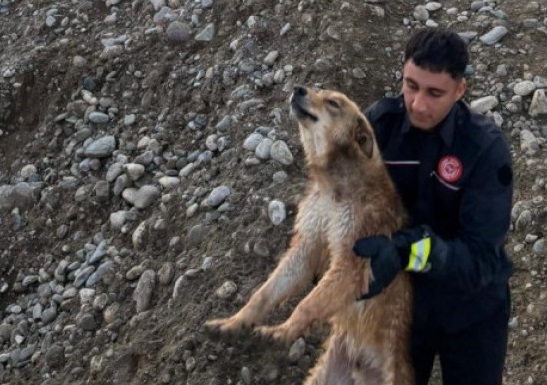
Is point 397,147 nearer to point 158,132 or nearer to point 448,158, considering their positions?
point 448,158

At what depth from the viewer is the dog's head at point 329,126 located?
4.69m

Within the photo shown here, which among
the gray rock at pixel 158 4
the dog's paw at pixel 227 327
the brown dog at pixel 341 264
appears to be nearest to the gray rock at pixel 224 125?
the gray rock at pixel 158 4

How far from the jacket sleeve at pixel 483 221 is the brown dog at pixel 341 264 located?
2.37ft

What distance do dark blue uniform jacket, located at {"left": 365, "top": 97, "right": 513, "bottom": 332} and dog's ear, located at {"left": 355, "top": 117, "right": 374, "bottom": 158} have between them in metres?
0.05

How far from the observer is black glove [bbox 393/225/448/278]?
3.84 meters

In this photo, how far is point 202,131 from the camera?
6.91 m

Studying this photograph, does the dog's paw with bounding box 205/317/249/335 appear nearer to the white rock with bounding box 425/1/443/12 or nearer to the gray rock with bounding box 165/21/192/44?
the gray rock with bounding box 165/21/192/44

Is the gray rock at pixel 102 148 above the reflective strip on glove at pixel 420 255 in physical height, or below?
below

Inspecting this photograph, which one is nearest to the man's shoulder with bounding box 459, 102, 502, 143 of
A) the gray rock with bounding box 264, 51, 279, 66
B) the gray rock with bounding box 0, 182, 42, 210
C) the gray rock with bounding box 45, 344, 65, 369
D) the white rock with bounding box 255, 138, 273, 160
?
the white rock with bounding box 255, 138, 273, 160

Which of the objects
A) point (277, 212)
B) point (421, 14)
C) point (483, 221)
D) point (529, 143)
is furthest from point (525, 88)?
point (483, 221)

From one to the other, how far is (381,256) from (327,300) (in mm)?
700

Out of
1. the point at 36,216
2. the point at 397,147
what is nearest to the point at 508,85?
the point at 397,147

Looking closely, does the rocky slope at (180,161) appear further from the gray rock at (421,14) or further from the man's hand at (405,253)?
the man's hand at (405,253)

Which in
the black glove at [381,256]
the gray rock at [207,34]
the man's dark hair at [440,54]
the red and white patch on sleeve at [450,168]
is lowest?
the gray rock at [207,34]
